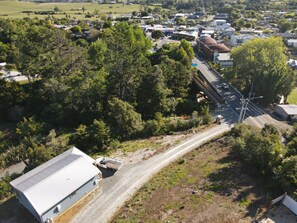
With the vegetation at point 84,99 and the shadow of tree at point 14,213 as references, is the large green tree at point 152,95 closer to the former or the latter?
the vegetation at point 84,99

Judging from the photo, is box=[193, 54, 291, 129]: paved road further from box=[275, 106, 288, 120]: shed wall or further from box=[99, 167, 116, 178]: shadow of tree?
box=[99, 167, 116, 178]: shadow of tree

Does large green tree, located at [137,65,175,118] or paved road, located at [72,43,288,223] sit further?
large green tree, located at [137,65,175,118]

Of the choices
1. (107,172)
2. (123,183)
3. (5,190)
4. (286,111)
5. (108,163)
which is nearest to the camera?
(5,190)

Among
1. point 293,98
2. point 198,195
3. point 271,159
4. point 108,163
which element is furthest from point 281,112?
→ point 108,163

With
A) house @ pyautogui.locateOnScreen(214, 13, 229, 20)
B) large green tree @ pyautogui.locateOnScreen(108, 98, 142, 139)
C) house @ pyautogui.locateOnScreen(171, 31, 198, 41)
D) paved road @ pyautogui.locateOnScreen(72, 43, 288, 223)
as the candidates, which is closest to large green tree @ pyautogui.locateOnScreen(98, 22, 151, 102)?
large green tree @ pyautogui.locateOnScreen(108, 98, 142, 139)

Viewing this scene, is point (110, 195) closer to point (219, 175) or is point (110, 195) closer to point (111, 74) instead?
point (219, 175)

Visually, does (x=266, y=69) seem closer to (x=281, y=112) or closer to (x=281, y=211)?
(x=281, y=112)

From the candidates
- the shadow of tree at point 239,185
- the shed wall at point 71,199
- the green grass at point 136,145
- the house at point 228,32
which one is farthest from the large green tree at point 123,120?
the house at point 228,32
